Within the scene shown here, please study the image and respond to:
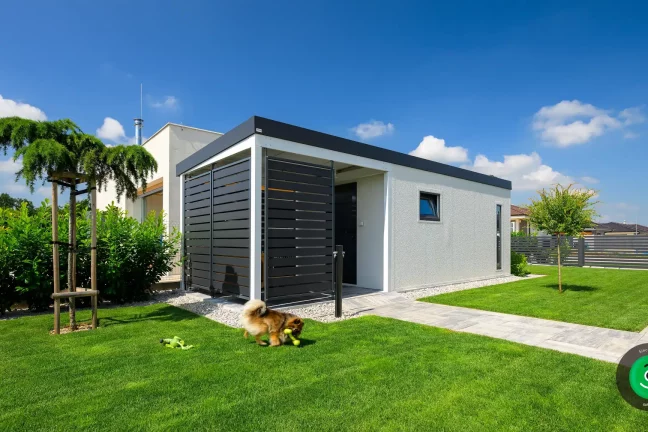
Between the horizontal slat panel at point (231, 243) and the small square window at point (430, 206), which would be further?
the small square window at point (430, 206)

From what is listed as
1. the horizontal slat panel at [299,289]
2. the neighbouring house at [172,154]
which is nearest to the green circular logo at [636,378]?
the horizontal slat panel at [299,289]

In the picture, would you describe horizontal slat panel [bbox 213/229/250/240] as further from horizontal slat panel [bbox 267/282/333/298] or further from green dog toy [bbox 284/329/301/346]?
green dog toy [bbox 284/329/301/346]

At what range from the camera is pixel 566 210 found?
8.60m

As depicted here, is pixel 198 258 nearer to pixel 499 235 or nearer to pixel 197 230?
pixel 197 230

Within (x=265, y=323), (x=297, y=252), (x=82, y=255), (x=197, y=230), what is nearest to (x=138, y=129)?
(x=197, y=230)

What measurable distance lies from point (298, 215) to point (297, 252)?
28.8 inches

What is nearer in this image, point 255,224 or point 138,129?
point 255,224

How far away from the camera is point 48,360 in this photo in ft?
12.2

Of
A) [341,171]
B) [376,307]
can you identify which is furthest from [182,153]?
[376,307]

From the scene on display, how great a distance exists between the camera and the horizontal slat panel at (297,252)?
632 centimetres

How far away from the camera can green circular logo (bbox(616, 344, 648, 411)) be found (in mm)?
2631

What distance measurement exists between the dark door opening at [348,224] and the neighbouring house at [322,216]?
3 cm

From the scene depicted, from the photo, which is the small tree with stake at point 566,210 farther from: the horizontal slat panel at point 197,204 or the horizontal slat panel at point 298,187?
the horizontal slat panel at point 197,204

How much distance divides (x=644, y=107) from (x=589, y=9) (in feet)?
13.0
